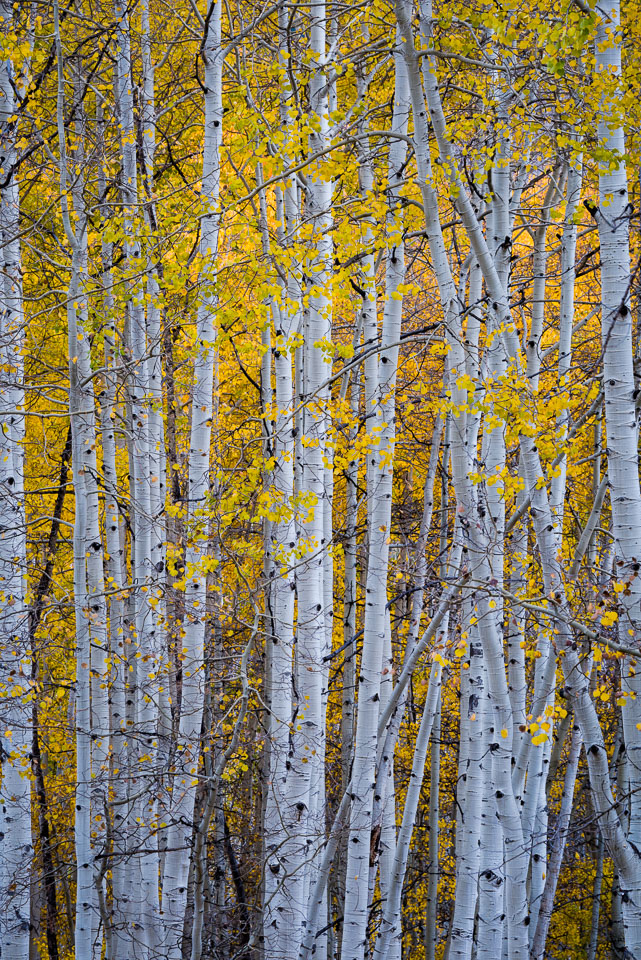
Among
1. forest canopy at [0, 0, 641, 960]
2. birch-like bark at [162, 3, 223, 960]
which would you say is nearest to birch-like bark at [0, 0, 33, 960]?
forest canopy at [0, 0, 641, 960]

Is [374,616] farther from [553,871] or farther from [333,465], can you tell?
[553,871]

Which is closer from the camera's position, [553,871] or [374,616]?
[374,616]

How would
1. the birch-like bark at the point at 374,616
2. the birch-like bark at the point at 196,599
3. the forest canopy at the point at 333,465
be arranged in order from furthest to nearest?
the birch-like bark at the point at 196,599 → the birch-like bark at the point at 374,616 → the forest canopy at the point at 333,465

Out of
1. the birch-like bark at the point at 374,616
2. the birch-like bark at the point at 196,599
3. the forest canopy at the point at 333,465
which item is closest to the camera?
the forest canopy at the point at 333,465

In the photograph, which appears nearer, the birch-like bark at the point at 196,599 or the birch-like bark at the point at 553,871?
the birch-like bark at the point at 196,599

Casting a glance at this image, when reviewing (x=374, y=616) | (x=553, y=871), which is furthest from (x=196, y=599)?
(x=553, y=871)

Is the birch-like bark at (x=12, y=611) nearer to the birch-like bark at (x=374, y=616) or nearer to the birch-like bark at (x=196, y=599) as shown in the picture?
the birch-like bark at (x=196, y=599)

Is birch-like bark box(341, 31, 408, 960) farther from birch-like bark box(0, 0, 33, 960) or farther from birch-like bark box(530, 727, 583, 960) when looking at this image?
birch-like bark box(0, 0, 33, 960)

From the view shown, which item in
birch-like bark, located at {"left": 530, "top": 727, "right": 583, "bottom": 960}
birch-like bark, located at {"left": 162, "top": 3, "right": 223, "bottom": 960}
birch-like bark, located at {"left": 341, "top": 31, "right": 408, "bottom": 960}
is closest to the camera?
birch-like bark, located at {"left": 341, "top": 31, "right": 408, "bottom": 960}

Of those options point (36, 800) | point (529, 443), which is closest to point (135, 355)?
point (529, 443)

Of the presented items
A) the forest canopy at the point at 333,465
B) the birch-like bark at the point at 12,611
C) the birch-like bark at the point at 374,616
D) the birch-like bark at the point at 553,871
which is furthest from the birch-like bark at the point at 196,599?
the birch-like bark at the point at 553,871

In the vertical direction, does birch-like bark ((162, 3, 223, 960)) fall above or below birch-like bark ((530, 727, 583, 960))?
above

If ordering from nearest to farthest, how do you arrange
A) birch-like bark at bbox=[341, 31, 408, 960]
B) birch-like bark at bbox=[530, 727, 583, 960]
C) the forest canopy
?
the forest canopy → birch-like bark at bbox=[341, 31, 408, 960] → birch-like bark at bbox=[530, 727, 583, 960]

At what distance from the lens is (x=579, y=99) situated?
172 inches
